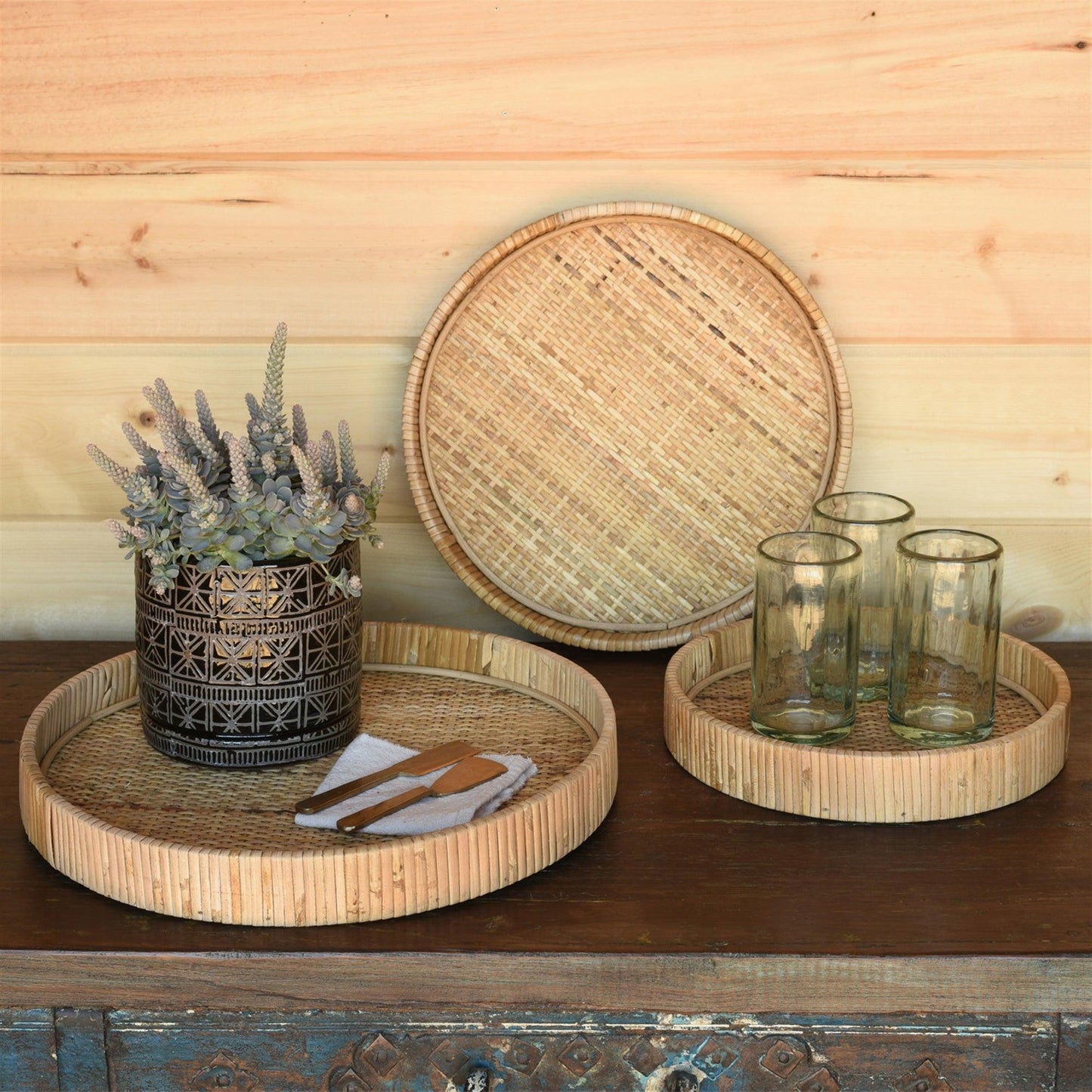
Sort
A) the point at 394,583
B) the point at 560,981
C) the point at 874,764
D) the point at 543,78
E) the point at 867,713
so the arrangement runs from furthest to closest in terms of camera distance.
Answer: the point at 394,583 → the point at 543,78 → the point at 867,713 → the point at 874,764 → the point at 560,981

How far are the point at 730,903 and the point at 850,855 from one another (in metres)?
0.10

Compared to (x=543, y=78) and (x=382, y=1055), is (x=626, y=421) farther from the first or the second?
(x=382, y=1055)

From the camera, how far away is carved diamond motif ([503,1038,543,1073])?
31.7 inches

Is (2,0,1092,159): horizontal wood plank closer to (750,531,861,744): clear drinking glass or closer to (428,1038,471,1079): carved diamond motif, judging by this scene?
(750,531,861,744): clear drinking glass

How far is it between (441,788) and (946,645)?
38 centimetres

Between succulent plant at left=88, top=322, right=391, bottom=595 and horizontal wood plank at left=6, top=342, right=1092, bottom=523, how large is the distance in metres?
0.27

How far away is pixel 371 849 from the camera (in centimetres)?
79

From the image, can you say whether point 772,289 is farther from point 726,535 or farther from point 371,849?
point 371,849

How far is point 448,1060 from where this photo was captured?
2.66 feet

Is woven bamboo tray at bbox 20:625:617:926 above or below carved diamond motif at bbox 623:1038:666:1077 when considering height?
above

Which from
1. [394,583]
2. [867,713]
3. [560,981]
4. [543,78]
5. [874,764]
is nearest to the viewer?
[560,981]

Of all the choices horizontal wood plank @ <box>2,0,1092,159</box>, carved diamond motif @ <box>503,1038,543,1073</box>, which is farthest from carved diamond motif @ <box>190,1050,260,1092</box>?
horizontal wood plank @ <box>2,0,1092,159</box>

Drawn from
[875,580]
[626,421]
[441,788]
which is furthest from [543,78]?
[441,788]

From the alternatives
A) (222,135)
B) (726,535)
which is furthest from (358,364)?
(726,535)
